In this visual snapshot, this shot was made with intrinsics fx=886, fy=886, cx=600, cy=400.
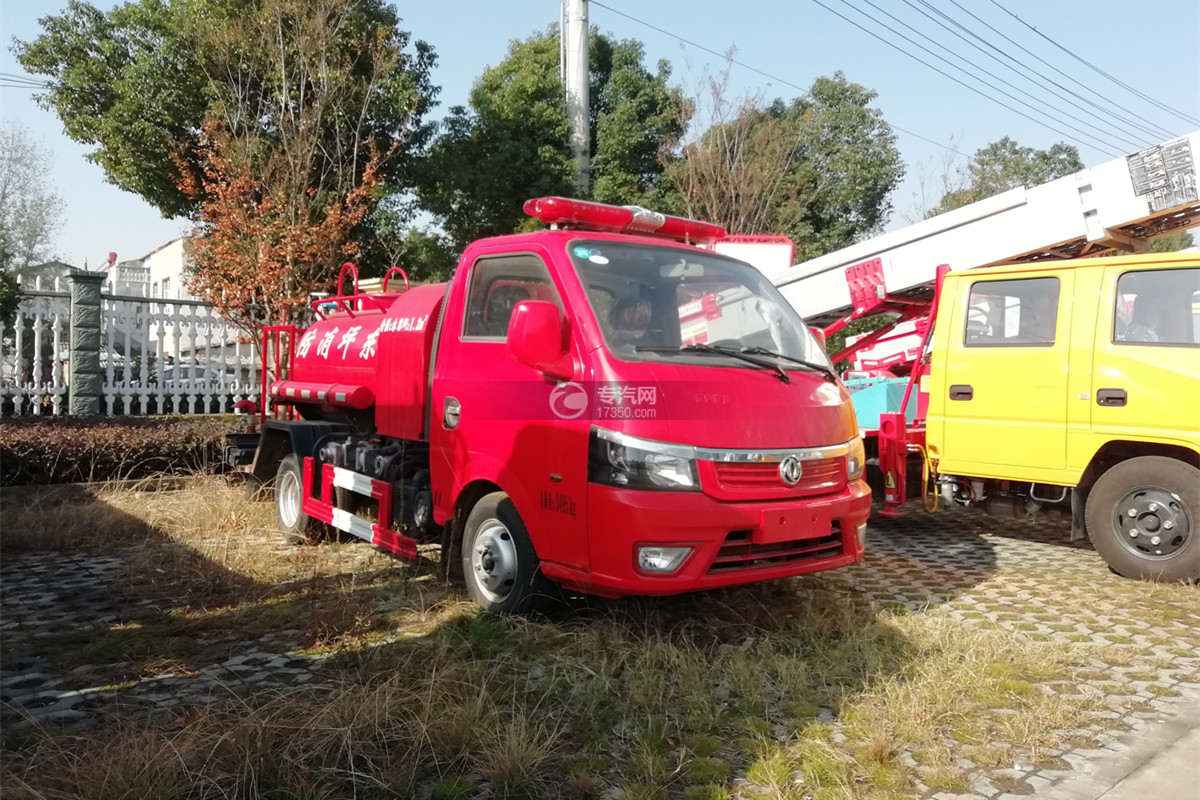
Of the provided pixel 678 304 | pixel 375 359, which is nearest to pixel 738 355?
pixel 678 304

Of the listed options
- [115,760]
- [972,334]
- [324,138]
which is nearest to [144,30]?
[324,138]

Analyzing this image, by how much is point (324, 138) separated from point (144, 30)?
450 cm

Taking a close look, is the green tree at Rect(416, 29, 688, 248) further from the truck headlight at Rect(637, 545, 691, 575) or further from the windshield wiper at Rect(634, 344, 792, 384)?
the truck headlight at Rect(637, 545, 691, 575)

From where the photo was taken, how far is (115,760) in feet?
9.36

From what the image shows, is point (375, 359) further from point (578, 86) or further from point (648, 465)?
point (578, 86)

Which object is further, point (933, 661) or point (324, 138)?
point (324, 138)

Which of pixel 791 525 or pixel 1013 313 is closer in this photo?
pixel 791 525

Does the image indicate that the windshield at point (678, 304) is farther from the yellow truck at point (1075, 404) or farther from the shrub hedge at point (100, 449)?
the shrub hedge at point (100, 449)

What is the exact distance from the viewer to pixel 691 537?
3.95m

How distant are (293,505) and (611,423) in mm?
4196

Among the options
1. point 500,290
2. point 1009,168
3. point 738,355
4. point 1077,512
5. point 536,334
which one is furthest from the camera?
point 1009,168

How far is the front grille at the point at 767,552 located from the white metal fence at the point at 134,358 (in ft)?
35.9

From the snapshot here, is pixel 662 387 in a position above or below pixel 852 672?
above

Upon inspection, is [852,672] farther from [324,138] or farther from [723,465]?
[324,138]
